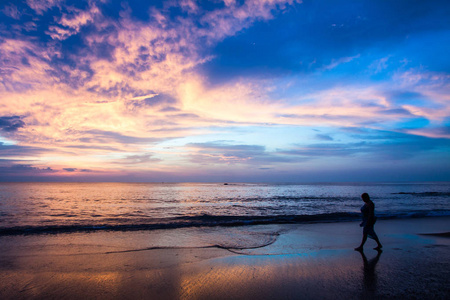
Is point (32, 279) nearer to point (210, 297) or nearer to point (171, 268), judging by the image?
point (171, 268)

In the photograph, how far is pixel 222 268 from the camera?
22.9 ft

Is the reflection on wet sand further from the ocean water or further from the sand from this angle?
the ocean water

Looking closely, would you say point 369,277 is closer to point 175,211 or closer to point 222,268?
point 222,268

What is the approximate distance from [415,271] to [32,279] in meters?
10.7

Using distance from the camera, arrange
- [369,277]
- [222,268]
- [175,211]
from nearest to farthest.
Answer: [369,277] < [222,268] < [175,211]

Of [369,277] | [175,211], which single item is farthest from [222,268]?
[175,211]

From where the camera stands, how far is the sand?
5449 mm

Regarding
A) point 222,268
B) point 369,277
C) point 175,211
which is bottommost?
point 175,211

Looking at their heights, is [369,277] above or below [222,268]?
above

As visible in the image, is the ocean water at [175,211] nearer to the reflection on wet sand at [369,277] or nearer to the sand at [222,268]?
the sand at [222,268]

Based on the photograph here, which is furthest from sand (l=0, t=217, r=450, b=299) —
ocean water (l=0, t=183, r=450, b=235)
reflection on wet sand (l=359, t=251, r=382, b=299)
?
ocean water (l=0, t=183, r=450, b=235)

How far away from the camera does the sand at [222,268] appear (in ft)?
17.9

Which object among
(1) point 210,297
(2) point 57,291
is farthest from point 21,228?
(1) point 210,297

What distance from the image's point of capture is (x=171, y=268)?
701cm
